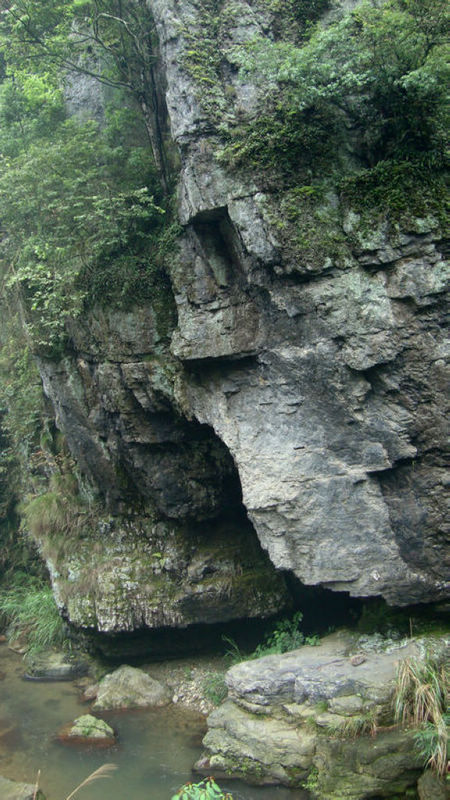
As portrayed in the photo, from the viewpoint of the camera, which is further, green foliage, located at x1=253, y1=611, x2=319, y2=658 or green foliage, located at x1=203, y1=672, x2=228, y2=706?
green foliage, located at x1=203, y1=672, x2=228, y2=706

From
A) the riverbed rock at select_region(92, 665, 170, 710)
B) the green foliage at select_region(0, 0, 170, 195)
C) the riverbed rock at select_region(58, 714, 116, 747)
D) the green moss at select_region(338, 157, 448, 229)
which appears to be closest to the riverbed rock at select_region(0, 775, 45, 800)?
the riverbed rock at select_region(58, 714, 116, 747)

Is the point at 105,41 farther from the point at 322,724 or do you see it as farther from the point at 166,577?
the point at 322,724

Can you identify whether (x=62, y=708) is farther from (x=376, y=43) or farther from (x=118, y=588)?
(x=376, y=43)

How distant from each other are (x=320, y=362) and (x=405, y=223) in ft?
6.04

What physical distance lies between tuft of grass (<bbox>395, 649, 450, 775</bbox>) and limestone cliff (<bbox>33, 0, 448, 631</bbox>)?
0.84m

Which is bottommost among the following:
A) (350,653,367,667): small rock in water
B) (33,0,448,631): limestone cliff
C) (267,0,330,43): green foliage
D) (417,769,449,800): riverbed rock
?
(417,769,449,800): riverbed rock

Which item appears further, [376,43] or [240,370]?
[240,370]

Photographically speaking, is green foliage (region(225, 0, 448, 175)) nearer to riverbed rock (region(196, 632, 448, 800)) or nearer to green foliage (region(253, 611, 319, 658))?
riverbed rock (region(196, 632, 448, 800))

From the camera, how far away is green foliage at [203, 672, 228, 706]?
8883 mm

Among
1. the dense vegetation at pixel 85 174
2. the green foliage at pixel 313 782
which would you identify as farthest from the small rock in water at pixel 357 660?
the dense vegetation at pixel 85 174

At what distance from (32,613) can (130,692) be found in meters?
3.62

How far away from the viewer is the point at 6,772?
312 inches

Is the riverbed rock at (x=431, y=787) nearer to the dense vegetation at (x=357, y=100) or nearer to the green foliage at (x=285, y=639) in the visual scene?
the green foliage at (x=285, y=639)

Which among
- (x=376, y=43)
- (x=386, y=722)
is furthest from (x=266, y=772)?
(x=376, y=43)
